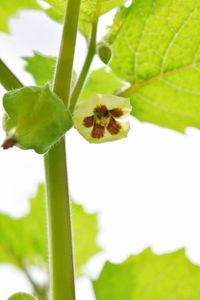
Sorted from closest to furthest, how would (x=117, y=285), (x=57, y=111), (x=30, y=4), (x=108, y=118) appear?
1. (x=57, y=111)
2. (x=108, y=118)
3. (x=117, y=285)
4. (x=30, y=4)

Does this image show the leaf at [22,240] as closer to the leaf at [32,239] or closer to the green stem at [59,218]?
the leaf at [32,239]

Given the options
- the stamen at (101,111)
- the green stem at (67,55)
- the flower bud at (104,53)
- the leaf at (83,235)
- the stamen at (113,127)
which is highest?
the green stem at (67,55)

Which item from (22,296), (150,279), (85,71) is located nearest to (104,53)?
(85,71)

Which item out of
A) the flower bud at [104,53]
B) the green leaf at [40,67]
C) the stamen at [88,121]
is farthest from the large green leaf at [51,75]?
the stamen at [88,121]

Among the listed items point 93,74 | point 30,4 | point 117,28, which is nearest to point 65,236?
point 117,28

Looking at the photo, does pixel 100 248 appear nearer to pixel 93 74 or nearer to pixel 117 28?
pixel 93 74

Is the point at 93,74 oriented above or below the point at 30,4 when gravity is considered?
below
